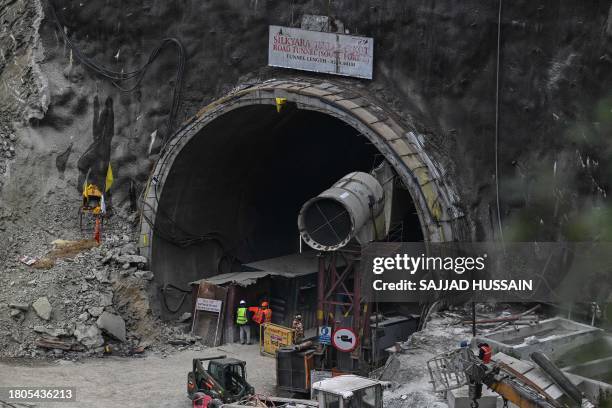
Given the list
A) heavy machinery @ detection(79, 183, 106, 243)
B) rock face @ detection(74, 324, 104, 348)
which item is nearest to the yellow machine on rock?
heavy machinery @ detection(79, 183, 106, 243)

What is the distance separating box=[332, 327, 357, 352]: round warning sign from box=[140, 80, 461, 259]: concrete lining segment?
153 inches

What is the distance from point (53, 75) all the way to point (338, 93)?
9.81 metres

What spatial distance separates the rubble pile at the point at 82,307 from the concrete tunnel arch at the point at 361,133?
1364 millimetres

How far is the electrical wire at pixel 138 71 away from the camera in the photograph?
26.2m

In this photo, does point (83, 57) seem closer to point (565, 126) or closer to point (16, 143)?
point (16, 143)

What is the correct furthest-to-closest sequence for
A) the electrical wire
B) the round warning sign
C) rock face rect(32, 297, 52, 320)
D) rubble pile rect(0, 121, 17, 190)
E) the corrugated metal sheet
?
the electrical wire
rubble pile rect(0, 121, 17, 190)
the corrugated metal sheet
rock face rect(32, 297, 52, 320)
the round warning sign

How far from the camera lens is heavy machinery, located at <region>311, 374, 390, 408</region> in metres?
13.3

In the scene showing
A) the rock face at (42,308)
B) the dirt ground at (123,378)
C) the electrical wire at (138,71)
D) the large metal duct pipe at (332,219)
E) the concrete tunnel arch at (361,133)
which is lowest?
the dirt ground at (123,378)

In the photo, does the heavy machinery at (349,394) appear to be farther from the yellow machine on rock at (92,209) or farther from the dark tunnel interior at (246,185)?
the yellow machine on rock at (92,209)

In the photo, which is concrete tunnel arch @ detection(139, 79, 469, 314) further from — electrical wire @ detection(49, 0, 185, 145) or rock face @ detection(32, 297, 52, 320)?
rock face @ detection(32, 297, 52, 320)

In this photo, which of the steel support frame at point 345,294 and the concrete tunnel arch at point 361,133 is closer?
the steel support frame at point 345,294

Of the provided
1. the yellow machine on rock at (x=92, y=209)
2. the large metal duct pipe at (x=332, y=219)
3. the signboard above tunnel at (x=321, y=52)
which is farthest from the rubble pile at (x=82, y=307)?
the signboard above tunnel at (x=321, y=52)

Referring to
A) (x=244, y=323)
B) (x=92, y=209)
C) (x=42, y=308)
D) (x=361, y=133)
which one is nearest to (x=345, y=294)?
(x=361, y=133)

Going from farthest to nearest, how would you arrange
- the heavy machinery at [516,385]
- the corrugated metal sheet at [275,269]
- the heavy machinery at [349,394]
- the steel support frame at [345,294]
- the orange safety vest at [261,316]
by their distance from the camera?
the corrugated metal sheet at [275,269] → the orange safety vest at [261,316] → the steel support frame at [345,294] → the heavy machinery at [349,394] → the heavy machinery at [516,385]
